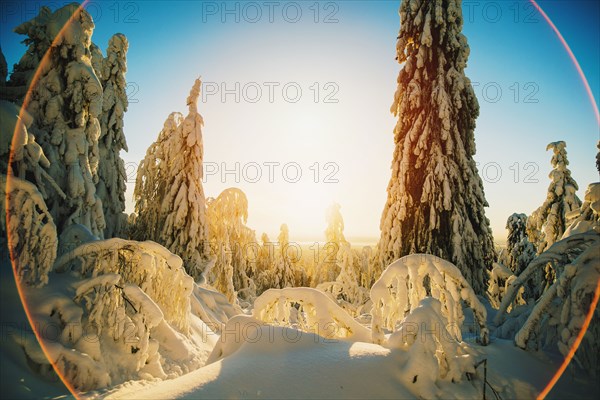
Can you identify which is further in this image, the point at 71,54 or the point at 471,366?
the point at 71,54

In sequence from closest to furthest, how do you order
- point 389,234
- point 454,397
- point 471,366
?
1. point 454,397
2. point 471,366
3. point 389,234

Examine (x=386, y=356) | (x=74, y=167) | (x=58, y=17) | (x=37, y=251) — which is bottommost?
(x=386, y=356)

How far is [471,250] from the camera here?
13.1 m

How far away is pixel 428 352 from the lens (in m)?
4.29

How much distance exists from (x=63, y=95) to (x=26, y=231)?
5.00 meters

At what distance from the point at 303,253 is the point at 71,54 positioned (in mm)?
24478

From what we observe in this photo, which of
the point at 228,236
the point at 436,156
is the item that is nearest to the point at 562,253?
the point at 436,156

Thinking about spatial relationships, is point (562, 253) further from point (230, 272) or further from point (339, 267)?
point (339, 267)

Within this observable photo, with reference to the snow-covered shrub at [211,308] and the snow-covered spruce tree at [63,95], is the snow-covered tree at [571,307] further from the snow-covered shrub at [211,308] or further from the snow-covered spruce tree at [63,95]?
the snow-covered spruce tree at [63,95]

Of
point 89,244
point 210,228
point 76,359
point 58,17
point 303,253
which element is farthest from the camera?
point 303,253

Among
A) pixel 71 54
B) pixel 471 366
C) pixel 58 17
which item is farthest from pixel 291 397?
pixel 58 17

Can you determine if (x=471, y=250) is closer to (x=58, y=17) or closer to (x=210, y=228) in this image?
(x=210, y=228)

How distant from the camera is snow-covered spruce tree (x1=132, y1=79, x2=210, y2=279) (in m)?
16.4

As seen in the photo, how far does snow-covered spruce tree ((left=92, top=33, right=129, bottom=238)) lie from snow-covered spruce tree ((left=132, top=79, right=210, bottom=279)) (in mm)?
1579
